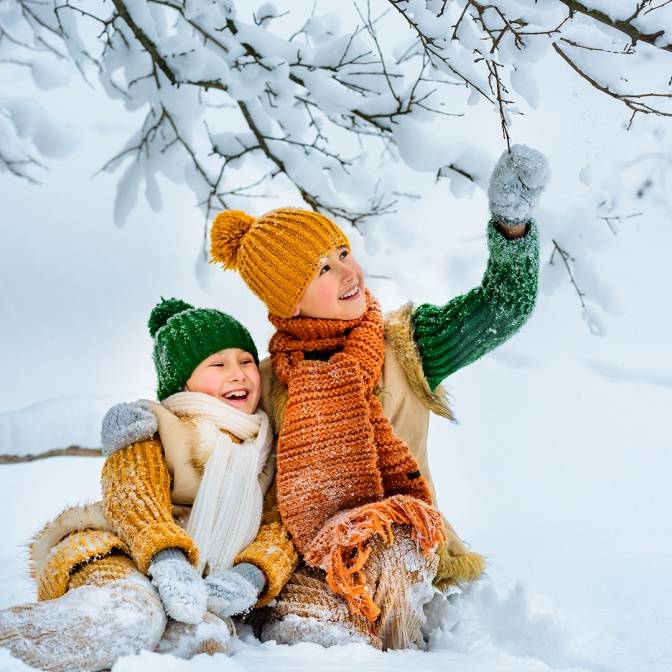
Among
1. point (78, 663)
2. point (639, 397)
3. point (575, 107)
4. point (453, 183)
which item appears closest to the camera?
point (78, 663)

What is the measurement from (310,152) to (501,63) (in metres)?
1.32

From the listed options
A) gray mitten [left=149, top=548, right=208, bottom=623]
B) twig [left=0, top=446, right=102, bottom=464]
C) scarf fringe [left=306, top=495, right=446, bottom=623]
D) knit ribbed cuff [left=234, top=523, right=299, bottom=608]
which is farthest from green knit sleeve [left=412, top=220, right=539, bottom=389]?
twig [left=0, top=446, right=102, bottom=464]

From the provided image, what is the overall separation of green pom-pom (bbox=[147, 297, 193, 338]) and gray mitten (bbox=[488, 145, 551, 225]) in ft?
3.12

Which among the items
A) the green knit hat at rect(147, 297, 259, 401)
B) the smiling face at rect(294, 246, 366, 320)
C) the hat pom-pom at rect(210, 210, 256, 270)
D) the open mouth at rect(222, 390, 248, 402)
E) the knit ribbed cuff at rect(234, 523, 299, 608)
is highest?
the hat pom-pom at rect(210, 210, 256, 270)

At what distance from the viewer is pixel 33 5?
340 centimetres

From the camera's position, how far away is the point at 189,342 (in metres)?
2.30

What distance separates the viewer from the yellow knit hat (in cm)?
226

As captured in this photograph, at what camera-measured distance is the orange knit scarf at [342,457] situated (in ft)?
6.57

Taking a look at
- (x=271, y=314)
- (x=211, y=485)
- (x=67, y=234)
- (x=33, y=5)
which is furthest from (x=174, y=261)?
(x=211, y=485)

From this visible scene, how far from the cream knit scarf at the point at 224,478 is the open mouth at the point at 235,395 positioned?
5 centimetres

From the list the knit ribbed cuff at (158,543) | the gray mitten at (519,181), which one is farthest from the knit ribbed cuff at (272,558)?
the gray mitten at (519,181)

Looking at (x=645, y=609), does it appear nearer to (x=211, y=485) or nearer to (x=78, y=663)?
(x=211, y=485)

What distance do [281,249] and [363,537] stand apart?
77 cm

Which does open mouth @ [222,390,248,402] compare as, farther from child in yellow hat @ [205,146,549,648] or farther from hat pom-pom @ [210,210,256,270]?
hat pom-pom @ [210,210,256,270]
